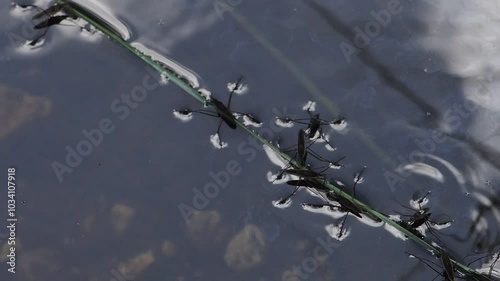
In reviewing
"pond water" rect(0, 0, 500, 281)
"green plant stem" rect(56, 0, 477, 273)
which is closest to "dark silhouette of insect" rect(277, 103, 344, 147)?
"pond water" rect(0, 0, 500, 281)

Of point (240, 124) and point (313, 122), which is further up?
point (313, 122)

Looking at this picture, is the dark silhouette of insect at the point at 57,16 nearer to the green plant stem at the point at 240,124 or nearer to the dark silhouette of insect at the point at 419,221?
the green plant stem at the point at 240,124

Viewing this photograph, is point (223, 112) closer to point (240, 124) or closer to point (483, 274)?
point (240, 124)

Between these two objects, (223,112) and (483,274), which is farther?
(483,274)

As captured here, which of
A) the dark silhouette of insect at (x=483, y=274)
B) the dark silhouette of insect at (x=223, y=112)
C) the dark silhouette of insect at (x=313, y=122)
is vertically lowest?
the dark silhouette of insect at (x=483, y=274)

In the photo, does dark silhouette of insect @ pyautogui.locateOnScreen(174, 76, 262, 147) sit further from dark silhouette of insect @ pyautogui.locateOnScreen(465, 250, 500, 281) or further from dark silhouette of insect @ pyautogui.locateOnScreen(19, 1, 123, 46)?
dark silhouette of insect @ pyautogui.locateOnScreen(465, 250, 500, 281)

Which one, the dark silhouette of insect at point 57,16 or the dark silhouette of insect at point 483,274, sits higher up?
the dark silhouette of insect at point 57,16

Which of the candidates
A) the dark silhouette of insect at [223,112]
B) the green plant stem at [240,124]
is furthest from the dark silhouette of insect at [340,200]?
the dark silhouette of insect at [223,112]

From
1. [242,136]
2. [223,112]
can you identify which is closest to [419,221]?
[242,136]

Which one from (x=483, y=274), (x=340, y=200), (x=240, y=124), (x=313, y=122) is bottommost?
(x=483, y=274)
